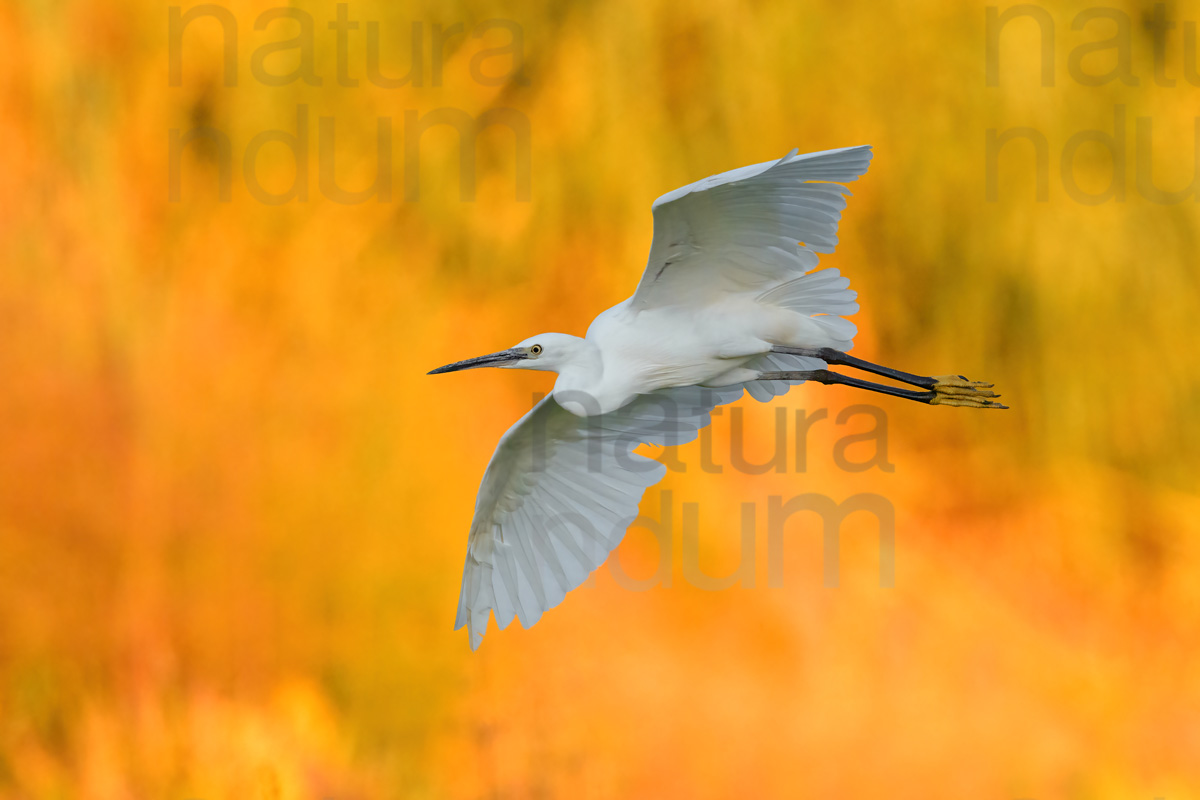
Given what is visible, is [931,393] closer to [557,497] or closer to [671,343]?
[671,343]

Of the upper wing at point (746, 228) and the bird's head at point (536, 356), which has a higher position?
the upper wing at point (746, 228)

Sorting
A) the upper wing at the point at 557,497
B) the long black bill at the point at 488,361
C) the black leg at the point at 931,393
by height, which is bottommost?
the upper wing at the point at 557,497

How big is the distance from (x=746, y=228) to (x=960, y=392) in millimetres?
1140

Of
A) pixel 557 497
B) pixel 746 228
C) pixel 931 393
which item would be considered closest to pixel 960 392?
pixel 931 393

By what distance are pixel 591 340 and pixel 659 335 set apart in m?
0.24

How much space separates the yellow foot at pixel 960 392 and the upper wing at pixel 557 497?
75 centimetres

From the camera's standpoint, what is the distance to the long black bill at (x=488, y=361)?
151 inches

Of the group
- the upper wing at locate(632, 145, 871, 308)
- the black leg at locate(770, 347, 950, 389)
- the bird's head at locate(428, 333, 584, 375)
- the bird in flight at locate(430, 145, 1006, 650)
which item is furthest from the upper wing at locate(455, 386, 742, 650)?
the upper wing at locate(632, 145, 871, 308)

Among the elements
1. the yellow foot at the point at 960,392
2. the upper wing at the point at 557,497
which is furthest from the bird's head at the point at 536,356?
the yellow foot at the point at 960,392

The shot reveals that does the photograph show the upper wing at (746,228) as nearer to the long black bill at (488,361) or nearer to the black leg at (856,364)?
the black leg at (856,364)

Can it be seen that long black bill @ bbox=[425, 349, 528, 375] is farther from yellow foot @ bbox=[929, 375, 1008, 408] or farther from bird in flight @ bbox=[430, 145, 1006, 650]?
yellow foot @ bbox=[929, 375, 1008, 408]

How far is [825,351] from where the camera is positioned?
12.8 ft

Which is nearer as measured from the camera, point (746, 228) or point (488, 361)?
point (746, 228)

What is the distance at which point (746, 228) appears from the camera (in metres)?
3.63
